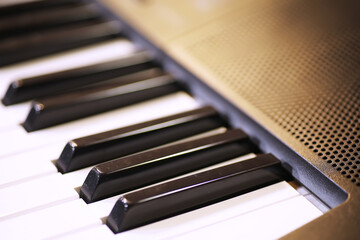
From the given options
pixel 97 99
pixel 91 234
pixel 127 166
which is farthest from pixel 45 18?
pixel 91 234

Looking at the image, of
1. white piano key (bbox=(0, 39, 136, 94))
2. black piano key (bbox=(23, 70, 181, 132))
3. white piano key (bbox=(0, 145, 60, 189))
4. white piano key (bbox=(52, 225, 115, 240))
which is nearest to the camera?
white piano key (bbox=(52, 225, 115, 240))

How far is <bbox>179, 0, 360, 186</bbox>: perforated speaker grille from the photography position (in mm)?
1062

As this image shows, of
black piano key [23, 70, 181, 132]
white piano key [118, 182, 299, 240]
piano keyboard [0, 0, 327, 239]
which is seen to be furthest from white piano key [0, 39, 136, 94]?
white piano key [118, 182, 299, 240]

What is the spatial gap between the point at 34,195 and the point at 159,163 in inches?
9.3

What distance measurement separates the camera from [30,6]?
5.33 feet

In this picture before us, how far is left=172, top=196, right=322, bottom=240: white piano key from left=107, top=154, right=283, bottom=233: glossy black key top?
57 mm

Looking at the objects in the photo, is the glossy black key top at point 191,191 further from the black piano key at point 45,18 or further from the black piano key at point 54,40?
the black piano key at point 45,18

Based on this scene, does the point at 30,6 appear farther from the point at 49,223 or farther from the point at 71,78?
the point at 49,223

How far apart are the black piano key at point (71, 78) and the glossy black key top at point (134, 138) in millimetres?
262

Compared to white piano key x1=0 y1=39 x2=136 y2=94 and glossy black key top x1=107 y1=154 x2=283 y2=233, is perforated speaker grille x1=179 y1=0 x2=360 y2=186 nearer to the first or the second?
glossy black key top x1=107 y1=154 x2=283 y2=233

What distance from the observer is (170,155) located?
106 centimetres

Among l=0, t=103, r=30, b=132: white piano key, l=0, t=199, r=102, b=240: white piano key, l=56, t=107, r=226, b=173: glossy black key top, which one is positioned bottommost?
l=0, t=199, r=102, b=240: white piano key

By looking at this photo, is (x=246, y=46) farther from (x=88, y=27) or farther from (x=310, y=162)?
(x=88, y=27)

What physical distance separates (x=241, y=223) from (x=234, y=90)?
35 cm
